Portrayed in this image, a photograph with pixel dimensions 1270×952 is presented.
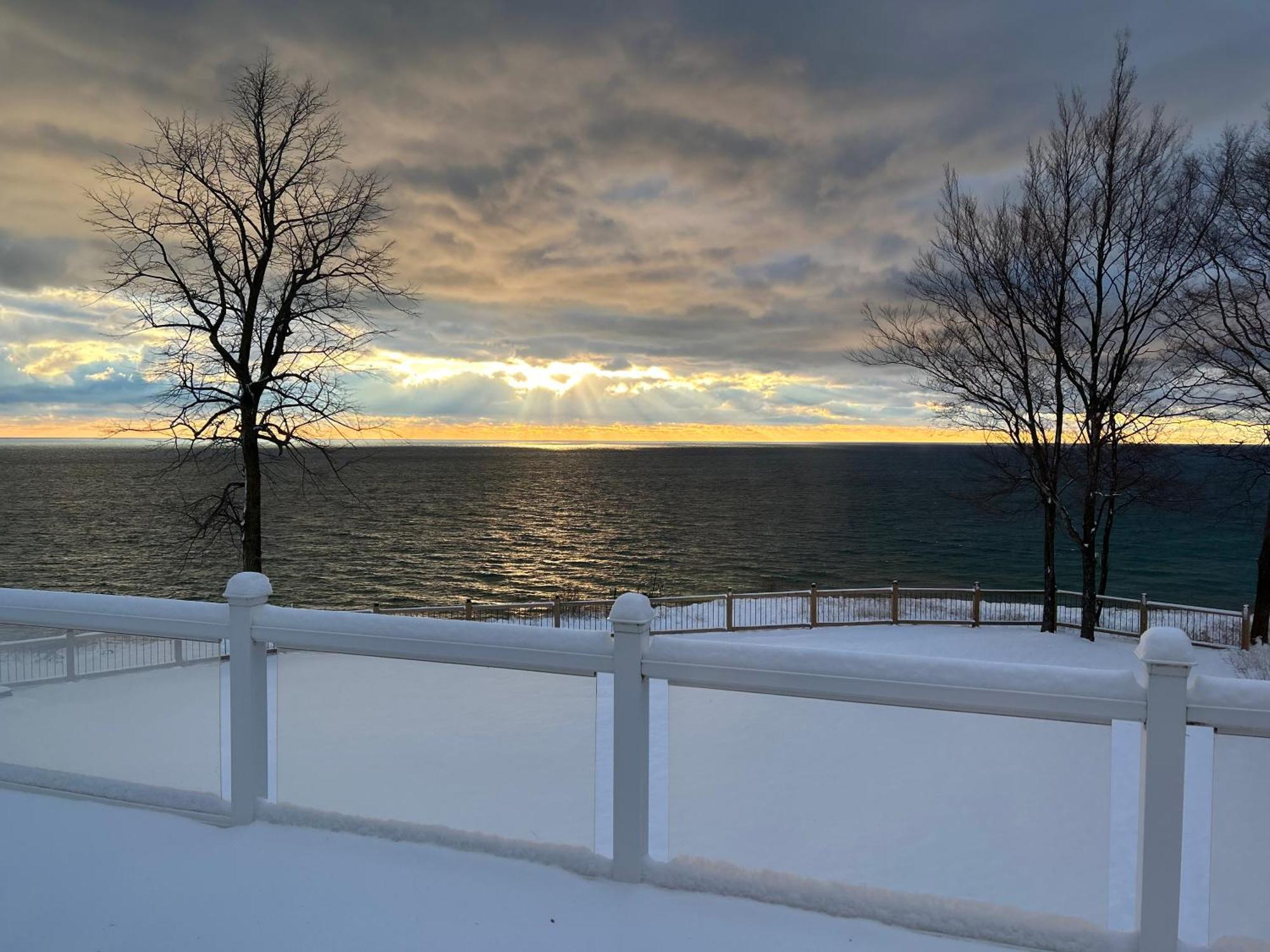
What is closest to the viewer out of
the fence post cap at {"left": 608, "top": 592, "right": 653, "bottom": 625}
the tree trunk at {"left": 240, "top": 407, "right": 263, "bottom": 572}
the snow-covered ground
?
the snow-covered ground

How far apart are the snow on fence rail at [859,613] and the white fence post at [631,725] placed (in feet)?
44.0

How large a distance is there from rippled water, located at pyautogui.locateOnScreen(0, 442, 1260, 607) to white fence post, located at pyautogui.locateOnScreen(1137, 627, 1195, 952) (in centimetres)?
2281

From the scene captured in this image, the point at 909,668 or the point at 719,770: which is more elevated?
the point at 909,668

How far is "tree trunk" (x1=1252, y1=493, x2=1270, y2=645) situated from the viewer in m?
19.2

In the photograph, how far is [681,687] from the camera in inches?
143

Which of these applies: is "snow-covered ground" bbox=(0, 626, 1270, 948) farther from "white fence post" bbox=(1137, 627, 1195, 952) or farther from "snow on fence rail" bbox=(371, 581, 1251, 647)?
"snow on fence rail" bbox=(371, 581, 1251, 647)

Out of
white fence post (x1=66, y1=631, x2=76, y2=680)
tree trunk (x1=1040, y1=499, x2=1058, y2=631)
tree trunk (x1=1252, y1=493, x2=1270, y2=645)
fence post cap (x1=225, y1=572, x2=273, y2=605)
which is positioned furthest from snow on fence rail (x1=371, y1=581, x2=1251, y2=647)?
fence post cap (x1=225, y1=572, x2=273, y2=605)

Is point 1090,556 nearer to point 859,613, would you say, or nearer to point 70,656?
point 859,613

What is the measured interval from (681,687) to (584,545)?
5519cm

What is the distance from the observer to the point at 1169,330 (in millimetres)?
A: 21688

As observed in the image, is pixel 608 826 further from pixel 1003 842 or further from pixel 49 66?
pixel 49 66

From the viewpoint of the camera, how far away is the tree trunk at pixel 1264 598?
19.2m

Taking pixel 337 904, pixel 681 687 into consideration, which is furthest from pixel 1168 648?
pixel 337 904

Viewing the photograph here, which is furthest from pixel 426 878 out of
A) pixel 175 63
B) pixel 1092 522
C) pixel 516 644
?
pixel 1092 522
